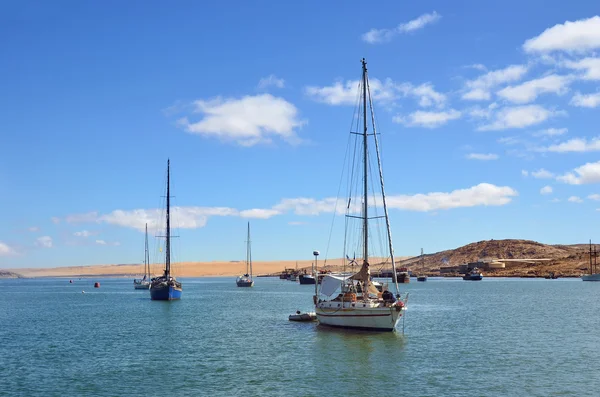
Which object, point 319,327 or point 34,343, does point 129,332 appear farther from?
point 319,327

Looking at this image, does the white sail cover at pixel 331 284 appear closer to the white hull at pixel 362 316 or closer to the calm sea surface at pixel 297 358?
the white hull at pixel 362 316

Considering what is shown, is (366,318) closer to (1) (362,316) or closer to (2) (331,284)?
(1) (362,316)

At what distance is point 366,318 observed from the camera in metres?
50.3

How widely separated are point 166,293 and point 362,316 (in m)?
54.3

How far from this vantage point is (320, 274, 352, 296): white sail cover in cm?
5431

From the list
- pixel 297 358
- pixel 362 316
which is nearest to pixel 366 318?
pixel 362 316

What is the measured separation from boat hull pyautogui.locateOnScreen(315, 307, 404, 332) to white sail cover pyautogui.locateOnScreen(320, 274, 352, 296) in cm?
188

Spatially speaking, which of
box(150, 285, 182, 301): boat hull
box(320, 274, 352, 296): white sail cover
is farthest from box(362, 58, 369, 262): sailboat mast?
box(150, 285, 182, 301): boat hull

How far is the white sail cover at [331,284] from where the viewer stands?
54.3 metres

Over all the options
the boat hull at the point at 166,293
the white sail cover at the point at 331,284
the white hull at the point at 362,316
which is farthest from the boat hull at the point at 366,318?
the boat hull at the point at 166,293

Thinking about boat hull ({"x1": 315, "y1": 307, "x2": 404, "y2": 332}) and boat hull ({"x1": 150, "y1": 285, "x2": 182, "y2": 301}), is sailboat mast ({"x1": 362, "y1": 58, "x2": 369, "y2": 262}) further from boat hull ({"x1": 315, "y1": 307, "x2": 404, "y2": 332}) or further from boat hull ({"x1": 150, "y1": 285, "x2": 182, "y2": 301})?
boat hull ({"x1": 150, "y1": 285, "x2": 182, "y2": 301})

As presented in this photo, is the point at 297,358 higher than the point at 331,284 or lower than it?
lower

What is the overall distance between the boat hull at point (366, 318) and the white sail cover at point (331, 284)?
1.88m

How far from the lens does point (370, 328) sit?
5066cm
